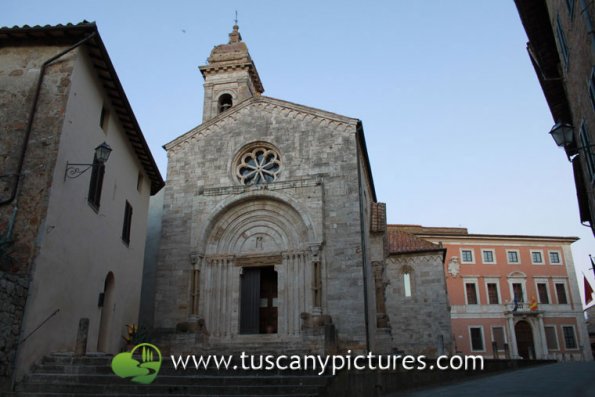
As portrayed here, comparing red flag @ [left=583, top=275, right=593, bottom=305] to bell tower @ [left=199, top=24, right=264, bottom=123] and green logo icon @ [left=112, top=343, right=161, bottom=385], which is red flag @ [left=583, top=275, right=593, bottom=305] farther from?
green logo icon @ [left=112, top=343, right=161, bottom=385]

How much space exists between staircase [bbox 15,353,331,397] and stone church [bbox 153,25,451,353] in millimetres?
6730

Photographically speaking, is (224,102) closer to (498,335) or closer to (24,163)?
(24,163)

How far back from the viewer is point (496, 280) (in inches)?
1720

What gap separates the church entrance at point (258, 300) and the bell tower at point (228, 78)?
13.2 meters

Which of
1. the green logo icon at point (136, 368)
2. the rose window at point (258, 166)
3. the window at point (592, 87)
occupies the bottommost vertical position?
the green logo icon at point (136, 368)

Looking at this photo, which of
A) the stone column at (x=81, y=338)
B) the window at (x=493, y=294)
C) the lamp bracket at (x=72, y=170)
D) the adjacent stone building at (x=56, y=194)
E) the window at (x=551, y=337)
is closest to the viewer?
the adjacent stone building at (x=56, y=194)

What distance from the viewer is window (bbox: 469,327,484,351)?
41281 millimetres

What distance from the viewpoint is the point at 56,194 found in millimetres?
11805

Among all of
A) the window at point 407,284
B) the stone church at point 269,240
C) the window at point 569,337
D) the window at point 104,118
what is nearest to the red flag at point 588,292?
the window at point 407,284

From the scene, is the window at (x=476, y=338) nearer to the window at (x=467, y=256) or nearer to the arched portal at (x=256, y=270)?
the window at (x=467, y=256)

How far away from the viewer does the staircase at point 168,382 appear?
30.7ft

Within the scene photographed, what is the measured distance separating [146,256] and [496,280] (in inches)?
1275

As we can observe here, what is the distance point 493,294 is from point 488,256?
3.37 metres

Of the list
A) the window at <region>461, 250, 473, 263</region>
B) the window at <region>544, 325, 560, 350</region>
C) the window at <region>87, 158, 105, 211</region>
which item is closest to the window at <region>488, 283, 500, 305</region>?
the window at <region>461, 250, 473, 263</region>
